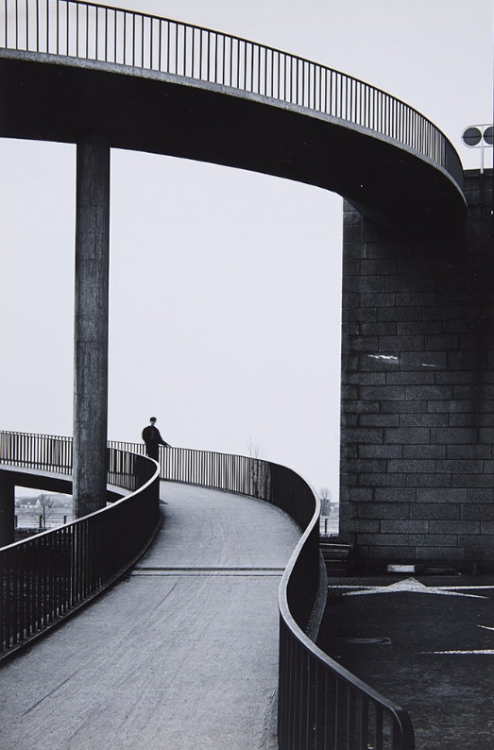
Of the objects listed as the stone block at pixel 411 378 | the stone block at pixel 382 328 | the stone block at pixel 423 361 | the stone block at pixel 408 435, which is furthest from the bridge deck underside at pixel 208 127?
the stone block at pixel 408 435

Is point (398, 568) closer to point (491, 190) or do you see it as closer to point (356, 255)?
point (356, 255)

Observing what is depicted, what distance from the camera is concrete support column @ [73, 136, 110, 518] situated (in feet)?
64.2

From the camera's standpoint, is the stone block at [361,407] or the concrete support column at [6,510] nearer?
the stone block at [361,407]

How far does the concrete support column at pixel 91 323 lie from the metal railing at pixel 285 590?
7.11 feet

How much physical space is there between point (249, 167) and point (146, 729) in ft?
49.9

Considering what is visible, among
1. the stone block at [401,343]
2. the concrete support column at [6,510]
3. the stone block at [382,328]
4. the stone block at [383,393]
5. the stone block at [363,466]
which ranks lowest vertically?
the concrete support column at [6,510]

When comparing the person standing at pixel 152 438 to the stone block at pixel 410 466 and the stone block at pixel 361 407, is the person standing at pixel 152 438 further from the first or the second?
the stone block at pixel 410 466

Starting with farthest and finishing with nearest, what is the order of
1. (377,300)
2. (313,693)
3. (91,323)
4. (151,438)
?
(151,438)
(377,300)
(91,323)
(313,693)

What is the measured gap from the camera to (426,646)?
18.1 metres

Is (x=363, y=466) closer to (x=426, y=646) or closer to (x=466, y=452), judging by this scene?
(x=466, y=452)

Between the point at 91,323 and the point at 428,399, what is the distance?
378 inches

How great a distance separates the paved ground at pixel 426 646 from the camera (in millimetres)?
13383

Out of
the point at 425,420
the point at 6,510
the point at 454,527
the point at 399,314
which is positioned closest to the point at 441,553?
the point at 454,527

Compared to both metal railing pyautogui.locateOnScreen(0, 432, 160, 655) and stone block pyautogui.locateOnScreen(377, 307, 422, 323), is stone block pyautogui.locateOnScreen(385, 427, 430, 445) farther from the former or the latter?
metal railing pyautogui.locateOnScreen(0, 432, 160, 655)
